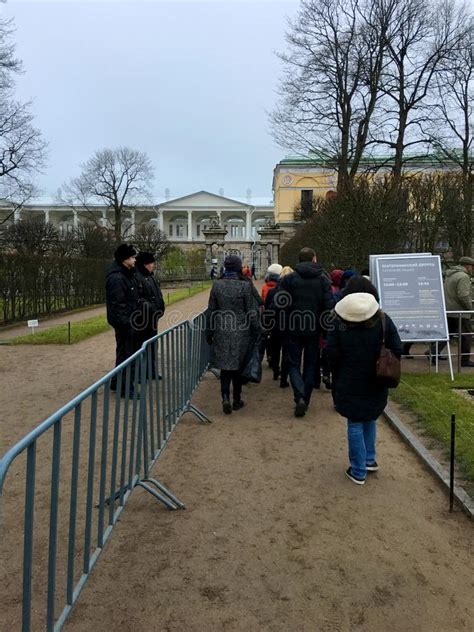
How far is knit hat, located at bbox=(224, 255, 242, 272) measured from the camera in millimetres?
6459

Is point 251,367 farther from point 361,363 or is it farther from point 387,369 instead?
point 387,369

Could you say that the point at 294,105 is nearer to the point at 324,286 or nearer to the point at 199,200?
the point at 324,286

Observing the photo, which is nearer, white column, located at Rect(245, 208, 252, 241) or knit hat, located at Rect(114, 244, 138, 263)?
knit hat, located at Rect(114, 244, 138, 263)

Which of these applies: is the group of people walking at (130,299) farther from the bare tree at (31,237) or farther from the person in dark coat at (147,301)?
the bare tree at (31,237)

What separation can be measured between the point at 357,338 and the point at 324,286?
228 centimetres

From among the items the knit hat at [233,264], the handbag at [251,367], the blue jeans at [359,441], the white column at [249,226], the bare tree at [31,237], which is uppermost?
the white column at [249,226]

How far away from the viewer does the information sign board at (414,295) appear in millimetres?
8461

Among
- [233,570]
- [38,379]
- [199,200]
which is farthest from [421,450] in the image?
[199,200]

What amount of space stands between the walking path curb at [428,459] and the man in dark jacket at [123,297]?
3673 millimetres

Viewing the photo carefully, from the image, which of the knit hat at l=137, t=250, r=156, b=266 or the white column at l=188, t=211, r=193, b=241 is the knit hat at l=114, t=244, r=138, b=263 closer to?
the knit hat at l=137, t=250, r=156, b=266

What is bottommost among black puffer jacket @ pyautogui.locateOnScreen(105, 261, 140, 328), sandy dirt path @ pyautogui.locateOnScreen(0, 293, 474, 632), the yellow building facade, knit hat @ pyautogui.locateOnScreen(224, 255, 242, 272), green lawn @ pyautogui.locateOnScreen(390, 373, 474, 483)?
sandy dirt path @ pyautogui.locateOnScreen(0, 293, 474, 632)

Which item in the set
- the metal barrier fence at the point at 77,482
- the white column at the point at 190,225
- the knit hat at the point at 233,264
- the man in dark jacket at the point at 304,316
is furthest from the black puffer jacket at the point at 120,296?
the white column at the point at 190,225

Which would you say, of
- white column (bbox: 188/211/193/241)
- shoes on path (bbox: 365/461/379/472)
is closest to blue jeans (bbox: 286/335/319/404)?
shoes on path (bbox: 365/461/379/472)

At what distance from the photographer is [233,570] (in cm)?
329
